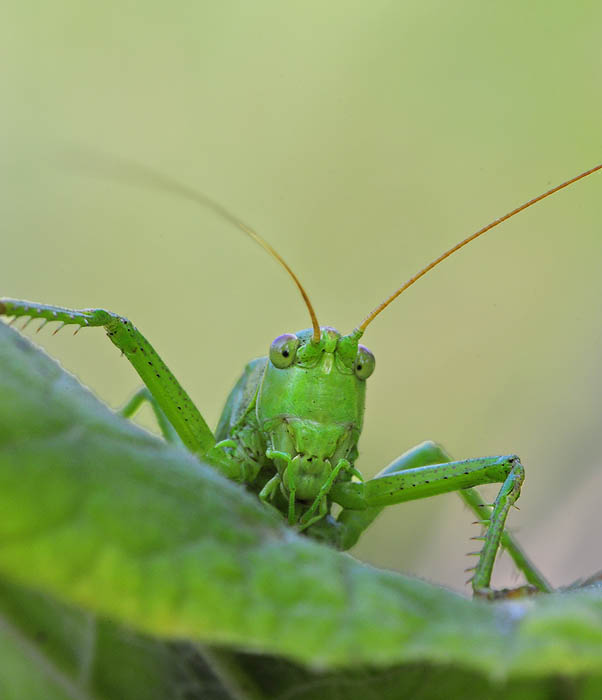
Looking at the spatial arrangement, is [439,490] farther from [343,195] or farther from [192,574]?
[343,195]

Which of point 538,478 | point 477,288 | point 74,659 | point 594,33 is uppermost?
point 594,33

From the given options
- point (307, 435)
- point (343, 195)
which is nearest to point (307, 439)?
point (307, 435)

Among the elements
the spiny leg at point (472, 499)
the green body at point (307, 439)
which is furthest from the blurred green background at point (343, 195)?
the green body at point (307, 439)

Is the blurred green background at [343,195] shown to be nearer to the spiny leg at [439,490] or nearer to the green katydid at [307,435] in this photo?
the spiny leg at [439,490]

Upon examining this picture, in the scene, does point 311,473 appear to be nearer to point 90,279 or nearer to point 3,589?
point 3,589

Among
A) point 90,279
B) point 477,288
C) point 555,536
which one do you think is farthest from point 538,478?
point 90,279

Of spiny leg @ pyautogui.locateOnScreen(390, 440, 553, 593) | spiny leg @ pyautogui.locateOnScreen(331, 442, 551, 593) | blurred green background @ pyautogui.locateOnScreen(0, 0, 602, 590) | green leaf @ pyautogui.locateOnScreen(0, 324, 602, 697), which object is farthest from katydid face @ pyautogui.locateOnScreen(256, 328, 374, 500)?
blurred green background @ pyautogui.locateOnScreen(0, 0, 602, 590)

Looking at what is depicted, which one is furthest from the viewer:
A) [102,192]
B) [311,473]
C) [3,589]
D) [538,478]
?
[102,192]
